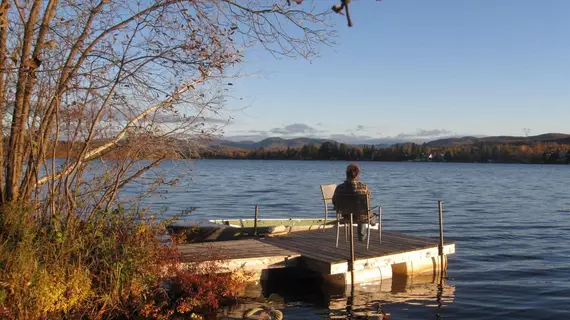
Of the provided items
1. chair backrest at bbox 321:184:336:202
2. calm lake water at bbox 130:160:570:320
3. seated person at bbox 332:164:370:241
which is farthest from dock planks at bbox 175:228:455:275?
seated person at bbox 332:164:370:241

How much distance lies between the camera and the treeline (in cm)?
13825

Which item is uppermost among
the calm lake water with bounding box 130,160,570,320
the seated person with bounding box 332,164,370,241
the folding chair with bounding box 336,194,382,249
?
the seated person with bounding box 332,164,370,241

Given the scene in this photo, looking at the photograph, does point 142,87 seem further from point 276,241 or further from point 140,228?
point 276,241

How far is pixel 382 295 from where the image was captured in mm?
10172

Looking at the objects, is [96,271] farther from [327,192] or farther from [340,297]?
[327,192]

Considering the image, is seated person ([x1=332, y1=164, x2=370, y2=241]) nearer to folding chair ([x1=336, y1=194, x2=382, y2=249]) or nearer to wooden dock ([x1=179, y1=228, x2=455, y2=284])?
folding chair ([x1=336, y1=194, x2=382, y2=249])

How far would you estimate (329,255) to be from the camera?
10109mm

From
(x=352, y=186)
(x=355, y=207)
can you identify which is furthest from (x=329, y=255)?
(x=352, y=186)

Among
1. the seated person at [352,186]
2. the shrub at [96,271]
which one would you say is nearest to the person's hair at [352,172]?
the seated person at [352,186]

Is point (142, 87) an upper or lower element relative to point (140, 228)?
upper

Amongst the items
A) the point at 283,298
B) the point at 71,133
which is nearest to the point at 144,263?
the point at 71,133

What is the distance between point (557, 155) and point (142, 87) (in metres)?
146

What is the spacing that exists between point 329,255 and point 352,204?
106 centimetres

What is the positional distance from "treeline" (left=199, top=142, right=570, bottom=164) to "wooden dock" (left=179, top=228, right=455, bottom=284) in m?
123
